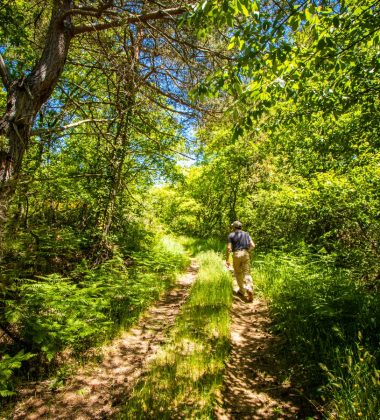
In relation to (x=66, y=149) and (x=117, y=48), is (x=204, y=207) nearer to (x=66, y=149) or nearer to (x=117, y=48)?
(x=66, y=149)

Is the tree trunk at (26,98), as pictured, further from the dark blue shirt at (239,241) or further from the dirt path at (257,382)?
the dark blue shirt at (239,241)

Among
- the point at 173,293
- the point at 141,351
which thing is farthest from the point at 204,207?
the point at 141,351

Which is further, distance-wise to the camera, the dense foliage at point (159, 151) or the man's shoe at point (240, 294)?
the man's shoe at point (240, 294)

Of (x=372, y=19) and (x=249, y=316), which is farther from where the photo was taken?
(x=249, y=316)

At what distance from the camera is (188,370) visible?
126 inches

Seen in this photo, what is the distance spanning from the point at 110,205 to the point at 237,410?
482 cm

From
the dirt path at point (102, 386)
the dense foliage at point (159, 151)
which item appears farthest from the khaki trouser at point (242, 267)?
the dirt path at point (102, 386)

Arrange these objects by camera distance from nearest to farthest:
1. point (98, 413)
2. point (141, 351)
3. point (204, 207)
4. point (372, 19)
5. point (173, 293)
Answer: point (98, 413)
point (372, 19)
point (141, 351)
point (173, 293)
point (204, 207)

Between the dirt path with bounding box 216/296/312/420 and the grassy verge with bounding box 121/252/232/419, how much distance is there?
0.17 m

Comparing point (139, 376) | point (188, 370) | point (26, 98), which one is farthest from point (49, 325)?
point (26, 98)

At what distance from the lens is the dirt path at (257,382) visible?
8.84 feet

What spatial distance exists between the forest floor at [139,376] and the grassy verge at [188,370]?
0.17 meters

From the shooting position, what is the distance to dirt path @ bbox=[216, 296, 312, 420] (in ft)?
8.84

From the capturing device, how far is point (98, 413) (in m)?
2.68
